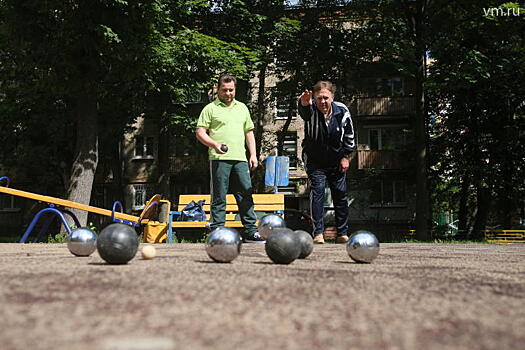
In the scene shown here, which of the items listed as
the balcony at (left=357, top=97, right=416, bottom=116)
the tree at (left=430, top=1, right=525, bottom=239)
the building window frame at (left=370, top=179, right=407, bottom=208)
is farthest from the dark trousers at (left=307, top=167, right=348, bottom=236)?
the building window frame at (left=370, top=179, right=407, bottom=208)

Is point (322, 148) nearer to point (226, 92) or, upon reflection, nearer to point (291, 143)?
point (226, 92)

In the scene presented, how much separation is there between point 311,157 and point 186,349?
18.1ft

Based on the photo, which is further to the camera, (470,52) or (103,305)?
(470,52)

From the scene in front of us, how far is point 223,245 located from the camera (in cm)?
393

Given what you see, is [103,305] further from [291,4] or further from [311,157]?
[291,4]

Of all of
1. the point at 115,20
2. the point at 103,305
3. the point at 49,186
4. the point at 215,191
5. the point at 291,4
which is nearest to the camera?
the point at 103,305

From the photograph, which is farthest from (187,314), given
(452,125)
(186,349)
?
(452,125)

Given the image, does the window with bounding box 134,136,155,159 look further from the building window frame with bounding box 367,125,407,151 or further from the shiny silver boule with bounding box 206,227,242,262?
the shiny silver boule with bounding box 206,227,242,262

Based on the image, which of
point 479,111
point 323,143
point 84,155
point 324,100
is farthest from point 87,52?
point 479,111

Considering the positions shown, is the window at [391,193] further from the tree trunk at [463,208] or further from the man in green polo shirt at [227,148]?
the man in green polo shirt at [227,148]

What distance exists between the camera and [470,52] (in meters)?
17.2

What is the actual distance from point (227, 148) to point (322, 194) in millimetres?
1347

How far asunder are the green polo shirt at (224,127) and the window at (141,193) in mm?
27050

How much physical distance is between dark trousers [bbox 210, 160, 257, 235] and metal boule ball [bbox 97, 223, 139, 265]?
281 centimetres
